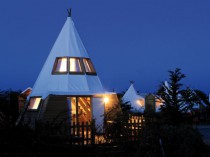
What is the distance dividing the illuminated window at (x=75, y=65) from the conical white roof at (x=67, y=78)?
220 mm

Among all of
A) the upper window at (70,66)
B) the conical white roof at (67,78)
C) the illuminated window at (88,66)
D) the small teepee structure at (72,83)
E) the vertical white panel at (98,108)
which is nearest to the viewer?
the small teepee structure at (72,83)

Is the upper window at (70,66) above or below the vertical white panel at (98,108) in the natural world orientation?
above

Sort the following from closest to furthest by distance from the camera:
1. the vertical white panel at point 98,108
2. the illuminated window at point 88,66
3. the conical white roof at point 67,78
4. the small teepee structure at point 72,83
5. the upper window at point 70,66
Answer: the small teepee structure at point 72,83 → the conical white roof at point 67,78 → the vertical white panel at point 98,108 → the upper window at point 70,66 → the illuminated window at point 88,66

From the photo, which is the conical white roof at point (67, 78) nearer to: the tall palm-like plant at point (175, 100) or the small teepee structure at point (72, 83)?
the small teepee structure at point (72, 83)

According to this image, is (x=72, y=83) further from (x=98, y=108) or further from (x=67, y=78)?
(x=98, y=108)

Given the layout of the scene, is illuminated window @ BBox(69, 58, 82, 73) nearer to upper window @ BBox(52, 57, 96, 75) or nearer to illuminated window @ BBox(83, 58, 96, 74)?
upper window @ BBox(52, 57, 96, 75)

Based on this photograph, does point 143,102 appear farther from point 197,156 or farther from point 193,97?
point 197,156

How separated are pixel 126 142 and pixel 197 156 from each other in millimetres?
1954

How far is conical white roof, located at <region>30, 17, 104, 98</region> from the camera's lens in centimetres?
1691

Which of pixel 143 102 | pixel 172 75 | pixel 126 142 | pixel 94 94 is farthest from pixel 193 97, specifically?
pixel 143 102

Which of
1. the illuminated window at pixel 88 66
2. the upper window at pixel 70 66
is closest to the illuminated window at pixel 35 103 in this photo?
the upper window at pixel 70 66

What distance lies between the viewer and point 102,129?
12219 mm

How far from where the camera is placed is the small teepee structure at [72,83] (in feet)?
54.5

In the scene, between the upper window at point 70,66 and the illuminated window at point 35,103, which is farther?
the upper window at point 70,66
